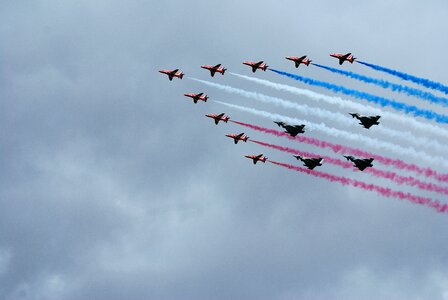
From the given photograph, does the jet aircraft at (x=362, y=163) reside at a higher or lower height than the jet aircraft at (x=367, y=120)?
lower

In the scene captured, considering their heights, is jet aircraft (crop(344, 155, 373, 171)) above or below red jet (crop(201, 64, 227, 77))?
below

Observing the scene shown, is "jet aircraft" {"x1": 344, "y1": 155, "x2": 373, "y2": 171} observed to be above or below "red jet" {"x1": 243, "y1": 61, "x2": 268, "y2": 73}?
below

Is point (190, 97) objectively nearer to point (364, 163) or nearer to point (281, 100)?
point (281, 100)

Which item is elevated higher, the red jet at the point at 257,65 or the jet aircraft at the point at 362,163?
the red jet at the point at 257,65

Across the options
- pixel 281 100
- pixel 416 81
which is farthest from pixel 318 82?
pixel 416 81

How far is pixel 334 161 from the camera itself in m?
183

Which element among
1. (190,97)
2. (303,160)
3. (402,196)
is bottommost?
(402,196)

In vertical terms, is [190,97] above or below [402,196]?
above

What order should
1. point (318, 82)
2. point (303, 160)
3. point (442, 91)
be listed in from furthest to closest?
point (303, 160) → point (318, 82) → point (442, 91)

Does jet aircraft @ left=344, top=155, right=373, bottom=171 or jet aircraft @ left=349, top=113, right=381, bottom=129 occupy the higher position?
jet aircraft @ left=349, top=113, right=381, bottom=129

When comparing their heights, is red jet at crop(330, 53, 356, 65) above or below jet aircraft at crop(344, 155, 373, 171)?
above

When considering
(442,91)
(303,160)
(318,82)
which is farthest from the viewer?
(303,160)

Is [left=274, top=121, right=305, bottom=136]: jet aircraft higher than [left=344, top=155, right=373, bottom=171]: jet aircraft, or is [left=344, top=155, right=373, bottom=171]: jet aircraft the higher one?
[left=274, top=121, right=305, bottom=136]: jet aircraft

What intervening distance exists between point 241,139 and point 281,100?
58.4ft
